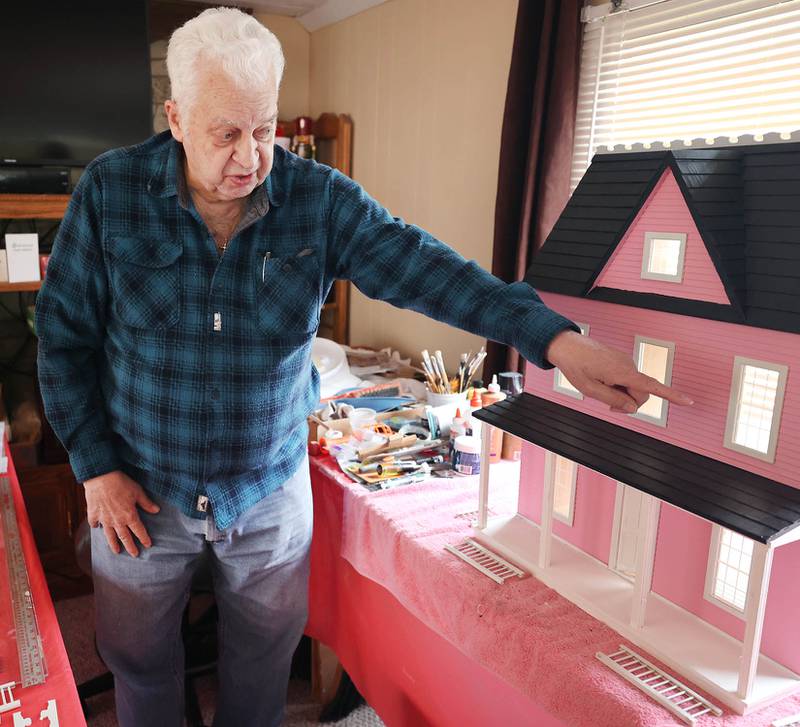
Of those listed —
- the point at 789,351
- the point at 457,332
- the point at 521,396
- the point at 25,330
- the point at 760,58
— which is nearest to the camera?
the point at 789,351

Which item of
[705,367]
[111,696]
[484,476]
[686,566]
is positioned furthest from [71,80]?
[686,566]

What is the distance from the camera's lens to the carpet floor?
6.37ft

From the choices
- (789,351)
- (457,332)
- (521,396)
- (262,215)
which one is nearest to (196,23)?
(262,215)

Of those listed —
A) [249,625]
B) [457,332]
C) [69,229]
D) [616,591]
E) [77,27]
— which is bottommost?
[249,625]

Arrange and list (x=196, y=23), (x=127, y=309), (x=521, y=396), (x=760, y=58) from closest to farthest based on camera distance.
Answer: (x=196, y=23), (x=127, y=309), (x=521, y=396), (x=760, y=58)

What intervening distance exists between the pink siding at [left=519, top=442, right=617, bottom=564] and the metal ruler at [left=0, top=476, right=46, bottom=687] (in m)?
0.84

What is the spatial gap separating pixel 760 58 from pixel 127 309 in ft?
4.50

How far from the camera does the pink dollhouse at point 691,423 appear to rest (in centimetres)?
94

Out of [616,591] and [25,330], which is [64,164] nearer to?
[25,330]

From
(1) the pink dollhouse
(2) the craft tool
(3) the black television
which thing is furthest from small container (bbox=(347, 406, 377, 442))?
(3) the black television

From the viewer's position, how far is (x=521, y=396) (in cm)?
135

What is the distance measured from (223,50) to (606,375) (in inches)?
28.1

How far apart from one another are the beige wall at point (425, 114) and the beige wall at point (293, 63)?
152 mm

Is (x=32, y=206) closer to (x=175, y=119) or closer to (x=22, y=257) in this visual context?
(x=22, y=257)
